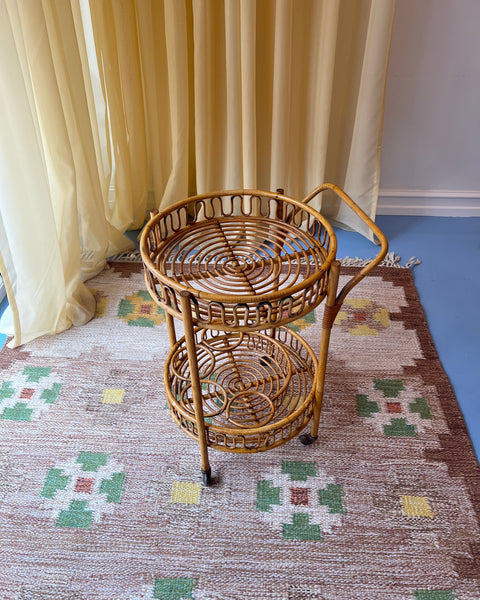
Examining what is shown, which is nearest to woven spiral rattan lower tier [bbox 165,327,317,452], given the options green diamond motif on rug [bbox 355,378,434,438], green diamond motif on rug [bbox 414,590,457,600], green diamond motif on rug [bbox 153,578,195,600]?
green diamond motif on rug [bbox 355,378,434,438]

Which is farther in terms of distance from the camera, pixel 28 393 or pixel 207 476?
pixel 28 393

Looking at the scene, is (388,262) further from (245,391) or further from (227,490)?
(227,490)

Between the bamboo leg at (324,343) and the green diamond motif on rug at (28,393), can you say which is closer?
the bamboo leg at (324,343)

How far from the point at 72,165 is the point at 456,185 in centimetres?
149

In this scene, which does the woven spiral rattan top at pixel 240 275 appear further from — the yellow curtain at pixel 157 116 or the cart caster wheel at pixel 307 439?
the yellow curtain at pixel 157 116

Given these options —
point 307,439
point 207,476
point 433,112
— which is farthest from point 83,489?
point 433,112

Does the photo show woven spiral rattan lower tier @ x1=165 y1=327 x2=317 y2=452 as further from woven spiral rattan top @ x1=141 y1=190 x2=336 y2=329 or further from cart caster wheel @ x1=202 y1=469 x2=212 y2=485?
woven spiral rattan top @ x1=141 y1=190 x2=336 y2=329

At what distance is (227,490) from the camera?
4.16ft

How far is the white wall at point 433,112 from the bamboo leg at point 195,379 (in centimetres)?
141

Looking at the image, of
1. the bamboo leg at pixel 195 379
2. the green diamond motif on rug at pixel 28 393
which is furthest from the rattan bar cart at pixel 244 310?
the green diamond motif on rug at pixel 28 393

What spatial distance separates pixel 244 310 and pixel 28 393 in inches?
31.5

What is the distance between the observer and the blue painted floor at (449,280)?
155 centimetres

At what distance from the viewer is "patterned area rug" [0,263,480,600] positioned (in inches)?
43.6

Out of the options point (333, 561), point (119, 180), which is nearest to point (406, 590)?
point (333, 561)
